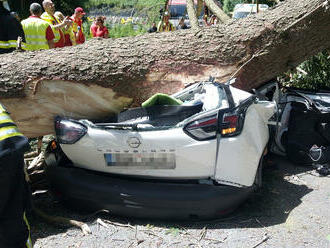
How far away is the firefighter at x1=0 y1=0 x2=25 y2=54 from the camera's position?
5801mm

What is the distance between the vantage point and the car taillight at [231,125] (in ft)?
10.1

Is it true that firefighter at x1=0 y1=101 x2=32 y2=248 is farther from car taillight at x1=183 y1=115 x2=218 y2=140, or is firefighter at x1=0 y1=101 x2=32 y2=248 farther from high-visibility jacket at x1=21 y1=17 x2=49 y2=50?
high-visibility jacket at x1=21 y1=17 x2=49 y2=50

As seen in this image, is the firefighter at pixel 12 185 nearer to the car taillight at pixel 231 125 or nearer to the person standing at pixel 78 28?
the car taillight at pixel 231 125

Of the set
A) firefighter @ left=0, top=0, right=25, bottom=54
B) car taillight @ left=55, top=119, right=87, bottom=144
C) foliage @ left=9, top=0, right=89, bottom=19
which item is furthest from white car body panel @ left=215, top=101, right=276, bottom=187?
foliage @ left=9, top=0, right=89, bottom=19

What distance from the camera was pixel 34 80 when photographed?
3607 mm

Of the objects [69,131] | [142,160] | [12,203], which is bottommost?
[142,160]

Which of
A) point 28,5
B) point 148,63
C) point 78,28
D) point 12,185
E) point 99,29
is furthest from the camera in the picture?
point 28,5

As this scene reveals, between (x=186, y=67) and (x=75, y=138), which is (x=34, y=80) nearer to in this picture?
(x=75, y=138)

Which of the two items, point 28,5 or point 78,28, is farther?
point 28,5

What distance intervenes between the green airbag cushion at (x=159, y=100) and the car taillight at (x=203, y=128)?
0.41 meters

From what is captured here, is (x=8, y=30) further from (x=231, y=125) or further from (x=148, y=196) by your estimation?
(x=231, y=125)

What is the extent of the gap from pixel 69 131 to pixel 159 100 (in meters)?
0.82

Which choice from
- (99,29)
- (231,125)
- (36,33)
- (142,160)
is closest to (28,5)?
(99,29)

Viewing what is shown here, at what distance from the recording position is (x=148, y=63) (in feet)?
12.7
